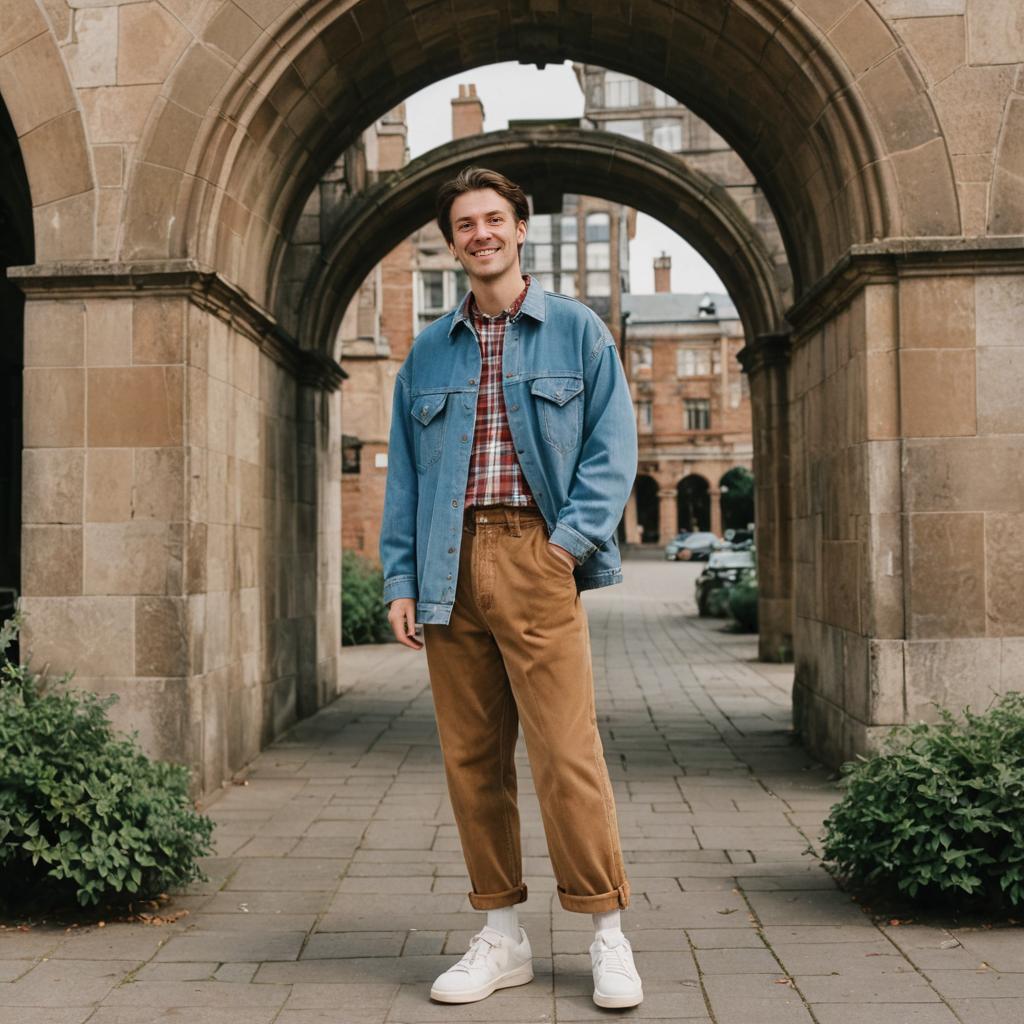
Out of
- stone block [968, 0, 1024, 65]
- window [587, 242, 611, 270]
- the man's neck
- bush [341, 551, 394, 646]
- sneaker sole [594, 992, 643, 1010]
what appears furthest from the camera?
window [587, 242, 611, 270]

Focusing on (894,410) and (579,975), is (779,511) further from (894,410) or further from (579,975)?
(579,975)

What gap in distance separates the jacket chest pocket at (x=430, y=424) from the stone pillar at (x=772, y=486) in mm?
8478

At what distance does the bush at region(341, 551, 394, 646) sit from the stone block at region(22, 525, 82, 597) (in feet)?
32.4

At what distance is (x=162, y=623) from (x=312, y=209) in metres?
5.18

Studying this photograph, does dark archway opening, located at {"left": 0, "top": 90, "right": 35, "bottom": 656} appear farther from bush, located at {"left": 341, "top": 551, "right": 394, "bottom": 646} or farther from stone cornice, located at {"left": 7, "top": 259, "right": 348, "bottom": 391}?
bush, located at {"left": 341, "top": 551, "right": 394, "bottom": 646}

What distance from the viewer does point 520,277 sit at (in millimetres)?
3570

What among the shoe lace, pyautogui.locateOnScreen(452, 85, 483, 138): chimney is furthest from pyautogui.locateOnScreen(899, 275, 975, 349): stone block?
pyautogui.locateOnScreen(452, 85, 483, 138): chimney

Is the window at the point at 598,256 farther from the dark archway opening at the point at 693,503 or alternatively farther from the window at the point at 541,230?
the dark archway opening at the point at 693,503

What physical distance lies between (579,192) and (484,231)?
362 inches

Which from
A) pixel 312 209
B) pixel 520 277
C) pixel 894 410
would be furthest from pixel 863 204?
pixel 312 209

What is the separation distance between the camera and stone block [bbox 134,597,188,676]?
19.8ft

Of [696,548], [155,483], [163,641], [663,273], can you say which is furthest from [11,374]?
[663,273]

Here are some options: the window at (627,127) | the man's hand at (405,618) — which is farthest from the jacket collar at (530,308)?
the window at (627,127)

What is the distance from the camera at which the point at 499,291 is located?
3.46 metres
